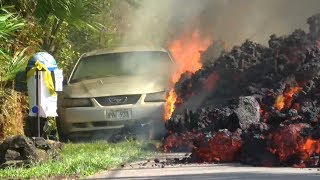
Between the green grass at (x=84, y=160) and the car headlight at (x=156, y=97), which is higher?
the car headlight at (x=156, y=97)

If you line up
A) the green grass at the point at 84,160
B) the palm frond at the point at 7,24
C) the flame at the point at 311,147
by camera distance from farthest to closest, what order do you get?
the palm frond at the point at 7,24
the flame at the point at 311,147
the green grass at the point at 84,160

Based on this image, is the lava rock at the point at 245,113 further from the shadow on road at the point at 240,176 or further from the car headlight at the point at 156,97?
the shadow on road at the point at 240,176

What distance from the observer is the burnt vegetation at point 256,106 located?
7062 mm

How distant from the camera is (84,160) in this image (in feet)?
23.0

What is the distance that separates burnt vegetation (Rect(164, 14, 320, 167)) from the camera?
7.06 metres

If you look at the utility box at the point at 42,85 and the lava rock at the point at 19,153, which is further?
the utility box at the point at 42,85

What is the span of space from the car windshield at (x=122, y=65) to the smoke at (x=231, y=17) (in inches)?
58.5

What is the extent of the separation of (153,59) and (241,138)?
3.74 meters

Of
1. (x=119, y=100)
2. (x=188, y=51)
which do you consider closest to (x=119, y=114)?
(x=119, y=100)

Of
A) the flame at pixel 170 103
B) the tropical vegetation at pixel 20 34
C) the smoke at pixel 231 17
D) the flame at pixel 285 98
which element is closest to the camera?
the tropical vegetation at pixel 20 34

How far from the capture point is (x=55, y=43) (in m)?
13.0

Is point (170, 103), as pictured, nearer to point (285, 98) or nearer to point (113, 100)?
point (113, 100)

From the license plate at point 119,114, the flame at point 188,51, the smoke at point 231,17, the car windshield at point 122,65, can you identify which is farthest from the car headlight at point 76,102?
the smoke at point 231,17

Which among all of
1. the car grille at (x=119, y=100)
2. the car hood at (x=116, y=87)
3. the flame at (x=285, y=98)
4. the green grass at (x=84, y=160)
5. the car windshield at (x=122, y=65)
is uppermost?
the car windshield at (x=122, y=65)
